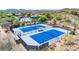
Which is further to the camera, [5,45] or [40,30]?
[40,30]

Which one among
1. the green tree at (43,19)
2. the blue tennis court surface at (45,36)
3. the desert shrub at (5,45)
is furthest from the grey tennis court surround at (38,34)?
the desert shrub at (5,45)

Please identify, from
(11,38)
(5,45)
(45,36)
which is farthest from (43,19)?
(5,45)

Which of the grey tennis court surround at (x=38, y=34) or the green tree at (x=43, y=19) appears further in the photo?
the green tree at (x=43, y=19)

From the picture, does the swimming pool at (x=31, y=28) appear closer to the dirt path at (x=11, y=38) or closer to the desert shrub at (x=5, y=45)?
the dirt path at (x=11, y=38)

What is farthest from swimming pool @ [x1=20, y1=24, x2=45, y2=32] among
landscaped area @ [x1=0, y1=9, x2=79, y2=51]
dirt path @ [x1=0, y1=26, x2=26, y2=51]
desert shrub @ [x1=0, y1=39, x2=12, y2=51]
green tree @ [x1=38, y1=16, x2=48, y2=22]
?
desert shrub @ [x1=0, y1=39, x2=12, y2=51]

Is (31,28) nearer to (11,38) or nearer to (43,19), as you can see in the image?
(43,19)

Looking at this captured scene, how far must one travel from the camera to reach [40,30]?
8.89 ft

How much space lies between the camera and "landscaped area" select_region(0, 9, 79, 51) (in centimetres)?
260

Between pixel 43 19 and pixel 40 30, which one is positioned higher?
pixel 43 19

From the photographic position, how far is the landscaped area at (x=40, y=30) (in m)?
2.60
